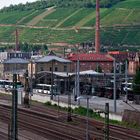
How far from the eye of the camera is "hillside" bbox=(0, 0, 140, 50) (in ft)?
463

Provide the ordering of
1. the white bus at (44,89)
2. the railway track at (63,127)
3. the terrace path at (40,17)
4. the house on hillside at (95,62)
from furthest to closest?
the terrace path at (40,17) → the house on hillside at (95,62) → the white bus at (44,89) → the railway track at (63,127)

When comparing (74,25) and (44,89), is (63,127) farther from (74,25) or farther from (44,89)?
(74,25)

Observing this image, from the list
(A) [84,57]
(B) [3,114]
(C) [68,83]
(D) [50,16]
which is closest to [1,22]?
(D) [50,16]

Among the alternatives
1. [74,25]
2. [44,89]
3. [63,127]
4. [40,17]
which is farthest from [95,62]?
[40,17]

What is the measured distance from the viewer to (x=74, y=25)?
15825cm

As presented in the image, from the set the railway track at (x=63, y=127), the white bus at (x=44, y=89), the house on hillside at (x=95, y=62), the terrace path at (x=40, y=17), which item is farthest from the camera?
the terrace path at (x=40, y=17)

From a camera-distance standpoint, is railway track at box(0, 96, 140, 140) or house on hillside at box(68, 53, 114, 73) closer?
railway track at box(0, 96, 140, 140)

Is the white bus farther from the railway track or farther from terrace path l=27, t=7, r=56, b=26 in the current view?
terrace path l=27, t=7, r=56, b=26

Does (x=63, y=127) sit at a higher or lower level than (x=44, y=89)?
higher

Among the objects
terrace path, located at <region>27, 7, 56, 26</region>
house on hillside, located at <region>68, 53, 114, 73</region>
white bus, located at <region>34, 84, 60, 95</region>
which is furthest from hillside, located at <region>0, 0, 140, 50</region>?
white bus, located at <region>34, 84, 60, 95</region>

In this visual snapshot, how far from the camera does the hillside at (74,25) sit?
141212 millimetres

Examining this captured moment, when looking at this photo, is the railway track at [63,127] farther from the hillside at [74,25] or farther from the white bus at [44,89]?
the hillside at [74,25]

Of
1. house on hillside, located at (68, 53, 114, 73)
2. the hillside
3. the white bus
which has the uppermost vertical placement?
the hillside

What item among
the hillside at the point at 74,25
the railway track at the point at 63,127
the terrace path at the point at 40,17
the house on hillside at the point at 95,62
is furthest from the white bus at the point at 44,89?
the terrace path at the point at 40,17
